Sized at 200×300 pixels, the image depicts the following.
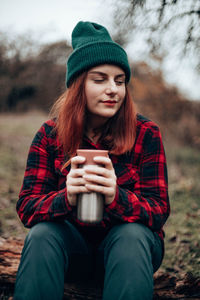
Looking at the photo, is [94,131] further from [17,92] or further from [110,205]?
[17,92]

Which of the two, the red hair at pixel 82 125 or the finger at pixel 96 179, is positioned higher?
the red hair at pixel 82 125

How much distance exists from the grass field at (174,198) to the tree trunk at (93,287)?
39 centimetres

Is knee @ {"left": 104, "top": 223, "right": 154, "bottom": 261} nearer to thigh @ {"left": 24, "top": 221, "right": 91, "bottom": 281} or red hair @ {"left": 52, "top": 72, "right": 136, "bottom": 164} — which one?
thigh @ {"left": 24, "top": 221, "right": 91, "bottom": 281}

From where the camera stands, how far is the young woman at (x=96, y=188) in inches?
53.3

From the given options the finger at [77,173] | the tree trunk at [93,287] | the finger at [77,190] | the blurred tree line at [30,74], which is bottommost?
the tree trunk at [93,287]

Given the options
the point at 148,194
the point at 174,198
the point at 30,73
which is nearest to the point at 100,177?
the point at 148,194

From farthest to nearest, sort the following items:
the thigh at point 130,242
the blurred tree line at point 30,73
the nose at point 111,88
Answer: the blurred tree line at point 30,73, the nose at point 111,88, the thigh at point 130,242

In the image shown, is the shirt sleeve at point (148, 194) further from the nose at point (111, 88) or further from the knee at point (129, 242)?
the nose at point (111, 88)

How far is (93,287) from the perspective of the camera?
5.98 ft

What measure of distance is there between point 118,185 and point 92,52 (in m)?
0.85

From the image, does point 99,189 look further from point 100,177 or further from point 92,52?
point 92,52

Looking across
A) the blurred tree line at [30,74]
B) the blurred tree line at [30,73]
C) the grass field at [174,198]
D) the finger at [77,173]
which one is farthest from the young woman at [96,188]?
the blurred tree line at [30,74]

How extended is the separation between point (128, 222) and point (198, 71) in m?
2.53

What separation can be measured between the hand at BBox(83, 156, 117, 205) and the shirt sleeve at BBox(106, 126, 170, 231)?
15cm
